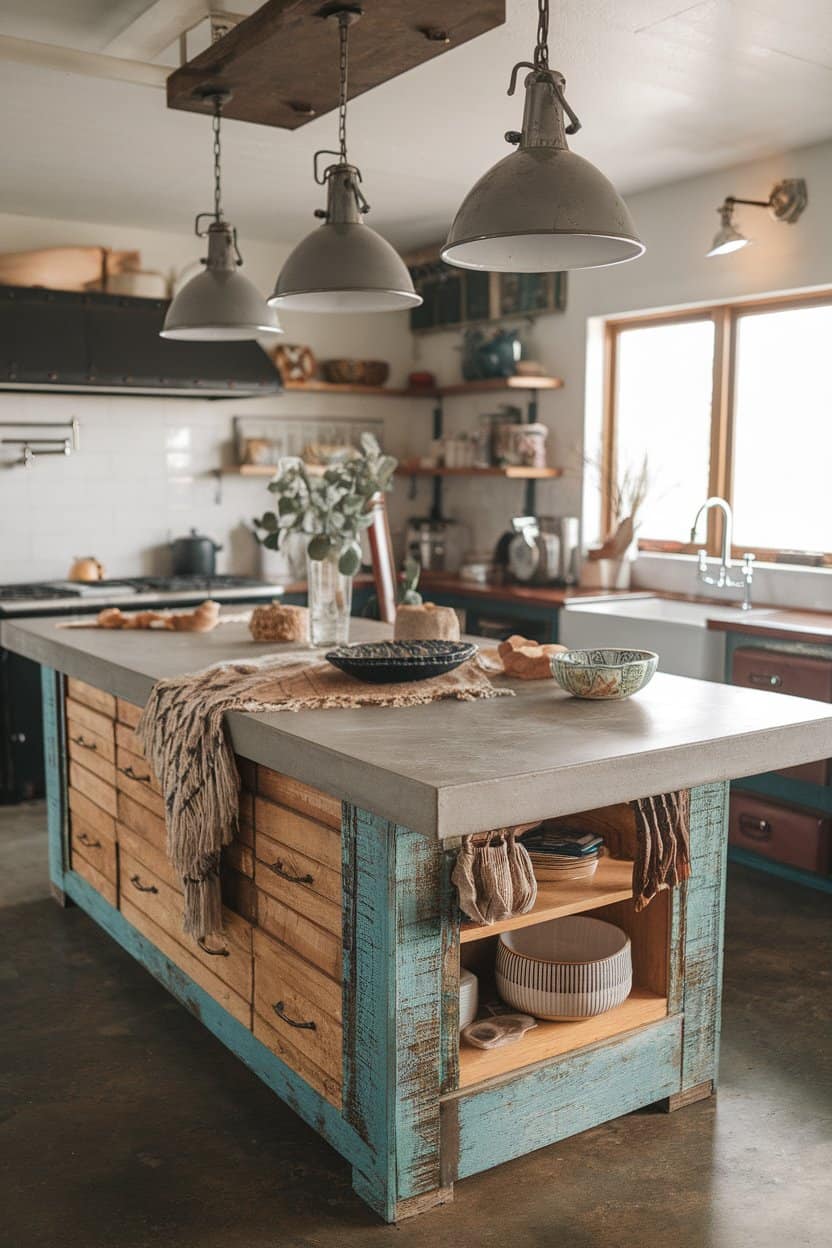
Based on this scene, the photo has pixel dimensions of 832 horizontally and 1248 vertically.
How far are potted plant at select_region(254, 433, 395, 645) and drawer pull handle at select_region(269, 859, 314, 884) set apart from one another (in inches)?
39.1

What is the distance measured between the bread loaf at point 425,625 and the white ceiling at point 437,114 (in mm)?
1712

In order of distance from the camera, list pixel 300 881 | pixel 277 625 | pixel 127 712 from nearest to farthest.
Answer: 1. pixel 300 881
2. pixel 127 712
3. pixel 277 625

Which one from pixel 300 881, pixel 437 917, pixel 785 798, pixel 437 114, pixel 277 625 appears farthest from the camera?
pixel 785 798

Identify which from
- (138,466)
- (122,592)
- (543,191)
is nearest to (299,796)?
(543,191)

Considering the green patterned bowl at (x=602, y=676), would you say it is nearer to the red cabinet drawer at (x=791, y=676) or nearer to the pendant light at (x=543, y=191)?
the pendant light at (x=543, y=191)

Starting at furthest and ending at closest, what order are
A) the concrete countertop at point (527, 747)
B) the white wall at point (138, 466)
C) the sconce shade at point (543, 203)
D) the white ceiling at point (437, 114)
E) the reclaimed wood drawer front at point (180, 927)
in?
1. the white wall at point (138, 466)
2. the white ceiling at point (437, 114)
3. the reclaimed wood drawer front at point (180, 927)
4. the sconce shade at point (543, 203)
5. the concrete countertop at point (527, 747)

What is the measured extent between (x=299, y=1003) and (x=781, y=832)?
7.93 ft

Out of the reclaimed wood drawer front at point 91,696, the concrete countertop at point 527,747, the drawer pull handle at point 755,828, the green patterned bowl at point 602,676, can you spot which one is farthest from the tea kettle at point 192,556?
the green patterned bowl at point 602,676

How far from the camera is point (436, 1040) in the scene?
221 centimetres

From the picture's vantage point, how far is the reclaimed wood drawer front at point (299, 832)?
7.52ft

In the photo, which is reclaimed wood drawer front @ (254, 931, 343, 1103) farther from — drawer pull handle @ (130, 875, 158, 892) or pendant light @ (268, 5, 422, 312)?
pendant light @ (268, 5, 422, 312)

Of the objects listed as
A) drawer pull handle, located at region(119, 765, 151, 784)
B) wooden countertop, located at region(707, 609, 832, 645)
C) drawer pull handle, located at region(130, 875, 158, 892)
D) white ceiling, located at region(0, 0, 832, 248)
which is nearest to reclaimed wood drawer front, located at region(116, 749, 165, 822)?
drawer pull handle, located at region(119, 765, 151, 784)

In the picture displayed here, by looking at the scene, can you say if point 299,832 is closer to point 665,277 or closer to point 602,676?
point 602,676

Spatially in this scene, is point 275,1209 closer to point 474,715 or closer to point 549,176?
point 474,715
